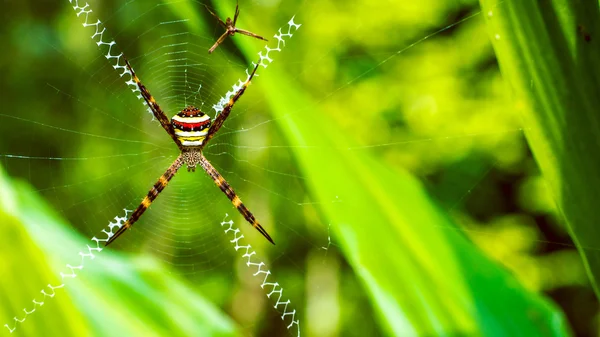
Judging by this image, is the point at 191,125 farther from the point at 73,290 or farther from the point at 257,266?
the point at 257,266

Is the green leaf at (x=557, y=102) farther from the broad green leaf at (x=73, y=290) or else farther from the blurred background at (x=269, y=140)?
the blurred background at (x=269, y=140)

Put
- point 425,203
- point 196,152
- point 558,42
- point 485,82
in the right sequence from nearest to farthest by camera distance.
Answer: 1. point 558,42
2. point 425,203
3. point 196,152
4. point 485,82

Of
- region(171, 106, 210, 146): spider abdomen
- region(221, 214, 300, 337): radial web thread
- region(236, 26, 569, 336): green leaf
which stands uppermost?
region(171, 106, 210, 146): spider abdomen

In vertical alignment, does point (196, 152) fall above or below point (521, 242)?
above

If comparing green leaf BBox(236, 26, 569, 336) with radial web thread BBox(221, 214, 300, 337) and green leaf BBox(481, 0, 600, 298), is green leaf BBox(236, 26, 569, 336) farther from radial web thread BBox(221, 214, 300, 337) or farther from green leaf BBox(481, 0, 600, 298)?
radial web thread BBox(221, 214, 300, 337)

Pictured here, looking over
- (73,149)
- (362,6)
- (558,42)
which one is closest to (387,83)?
(362,6)

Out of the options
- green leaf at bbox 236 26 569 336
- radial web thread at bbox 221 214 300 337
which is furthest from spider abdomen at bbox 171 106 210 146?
radial web thread at bbox 221 214 300 337

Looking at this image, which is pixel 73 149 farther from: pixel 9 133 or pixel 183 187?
pixel 183 187
